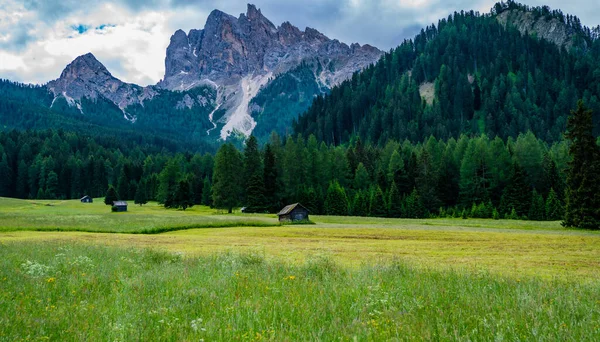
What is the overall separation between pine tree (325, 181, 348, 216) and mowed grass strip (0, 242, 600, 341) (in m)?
77.5

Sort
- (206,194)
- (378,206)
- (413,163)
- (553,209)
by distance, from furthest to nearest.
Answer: (206,194) < (413,163) < (378,206) < (553,209)

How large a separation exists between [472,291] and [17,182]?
185 meters

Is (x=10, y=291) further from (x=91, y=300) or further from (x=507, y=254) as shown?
(x=507, y=254)

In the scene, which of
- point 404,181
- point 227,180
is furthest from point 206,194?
point 404,181

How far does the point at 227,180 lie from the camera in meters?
94.4

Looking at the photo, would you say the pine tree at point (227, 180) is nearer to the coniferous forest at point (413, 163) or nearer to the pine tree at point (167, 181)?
the coniferous forest at point (413, 163)

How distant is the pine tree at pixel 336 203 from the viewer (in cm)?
9121

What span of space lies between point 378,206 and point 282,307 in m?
84.1

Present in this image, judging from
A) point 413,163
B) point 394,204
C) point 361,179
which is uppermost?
point 413,163

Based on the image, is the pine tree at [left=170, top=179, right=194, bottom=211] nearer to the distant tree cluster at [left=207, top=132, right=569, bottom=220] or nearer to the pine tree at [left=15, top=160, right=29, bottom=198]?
the distant tree cluster at [left=207, top=132, right=569, bottom=220]

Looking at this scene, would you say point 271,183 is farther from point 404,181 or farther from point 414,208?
point 404,181

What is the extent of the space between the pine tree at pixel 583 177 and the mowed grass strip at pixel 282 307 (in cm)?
4876

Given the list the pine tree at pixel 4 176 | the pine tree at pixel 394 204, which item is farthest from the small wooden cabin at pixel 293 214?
the pine tree at pixel 4 176

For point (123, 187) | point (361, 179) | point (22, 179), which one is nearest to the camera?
point (361, 179)
